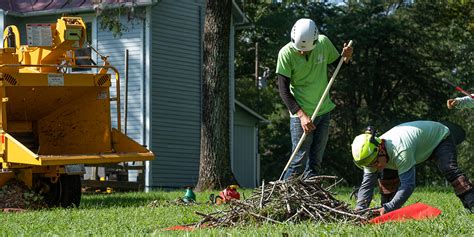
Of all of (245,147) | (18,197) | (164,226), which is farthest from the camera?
(245,147)

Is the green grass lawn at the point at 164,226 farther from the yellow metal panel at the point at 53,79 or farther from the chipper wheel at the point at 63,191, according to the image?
the yellow metal panel at the point at 53,79

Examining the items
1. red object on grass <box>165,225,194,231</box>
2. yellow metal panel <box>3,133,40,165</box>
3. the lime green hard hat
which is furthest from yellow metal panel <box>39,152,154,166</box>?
the lime green hard hat

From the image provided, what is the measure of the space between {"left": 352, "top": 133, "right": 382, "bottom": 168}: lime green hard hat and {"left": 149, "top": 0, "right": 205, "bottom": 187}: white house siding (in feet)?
58.0

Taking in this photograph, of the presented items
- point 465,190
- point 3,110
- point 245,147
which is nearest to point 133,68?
point 245,147

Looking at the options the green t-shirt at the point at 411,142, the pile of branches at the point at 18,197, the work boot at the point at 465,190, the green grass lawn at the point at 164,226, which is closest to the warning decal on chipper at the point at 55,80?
the pile of branches at the point at 18,197

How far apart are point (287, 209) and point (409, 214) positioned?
1.07 metres

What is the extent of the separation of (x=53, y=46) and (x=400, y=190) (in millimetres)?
6849

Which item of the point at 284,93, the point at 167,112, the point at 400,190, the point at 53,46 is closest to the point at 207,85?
the point at 53,46

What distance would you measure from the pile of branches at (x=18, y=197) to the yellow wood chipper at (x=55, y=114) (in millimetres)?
94

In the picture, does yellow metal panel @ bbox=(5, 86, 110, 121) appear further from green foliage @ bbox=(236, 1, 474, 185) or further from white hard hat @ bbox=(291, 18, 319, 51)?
green foliage @ bbox=(236, 1, 474, 185)

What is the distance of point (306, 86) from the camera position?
1002 cm

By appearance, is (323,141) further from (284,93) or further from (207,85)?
(207,85)

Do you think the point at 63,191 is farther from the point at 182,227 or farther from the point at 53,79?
the point at 182,227

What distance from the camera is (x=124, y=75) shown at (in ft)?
85.4
